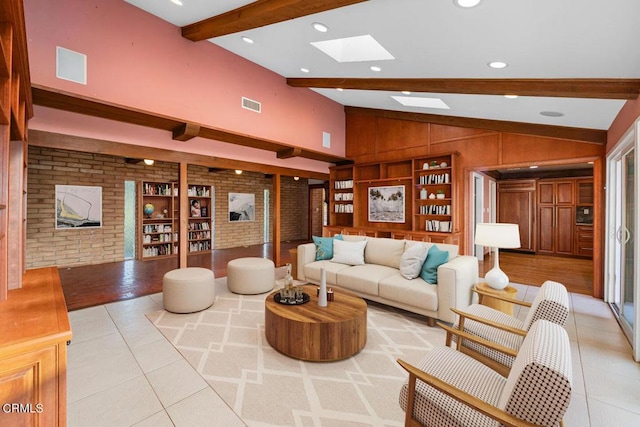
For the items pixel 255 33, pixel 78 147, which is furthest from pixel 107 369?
pixel 255 33

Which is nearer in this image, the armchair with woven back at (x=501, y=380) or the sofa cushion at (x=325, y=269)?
the armchair with woven back at (x=501, y=380)

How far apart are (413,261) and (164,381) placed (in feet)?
9.43

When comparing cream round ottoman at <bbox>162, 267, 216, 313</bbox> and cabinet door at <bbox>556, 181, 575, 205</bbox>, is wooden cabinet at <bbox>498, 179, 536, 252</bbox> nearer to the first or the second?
cabinet door at <bbox>556, 181, 575, 205</bbox>

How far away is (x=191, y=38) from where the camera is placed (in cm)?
430

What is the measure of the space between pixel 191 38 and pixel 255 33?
1.06 metres

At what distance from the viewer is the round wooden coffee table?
245 centimetres

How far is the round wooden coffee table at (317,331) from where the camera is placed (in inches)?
96.4

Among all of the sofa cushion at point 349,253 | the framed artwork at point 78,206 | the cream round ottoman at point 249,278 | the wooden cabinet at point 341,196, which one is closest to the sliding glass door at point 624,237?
the sofa cushion at point 349,253

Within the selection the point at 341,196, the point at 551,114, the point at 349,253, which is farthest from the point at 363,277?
the point at 341,196

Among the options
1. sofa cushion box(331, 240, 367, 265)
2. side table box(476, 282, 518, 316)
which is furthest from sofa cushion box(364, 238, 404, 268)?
side table box(476, 282, 518, 316)

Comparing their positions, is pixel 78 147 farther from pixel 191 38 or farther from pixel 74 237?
pixel 74 237

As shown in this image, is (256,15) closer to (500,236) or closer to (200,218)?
(500,236)

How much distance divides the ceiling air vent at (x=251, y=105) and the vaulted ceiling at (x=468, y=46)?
Answer: 73 centimetres

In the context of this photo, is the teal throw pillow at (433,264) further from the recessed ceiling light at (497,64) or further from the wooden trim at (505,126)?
the wooden trim at (505,126)
